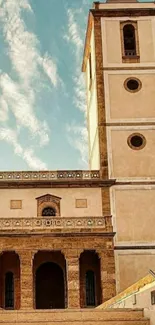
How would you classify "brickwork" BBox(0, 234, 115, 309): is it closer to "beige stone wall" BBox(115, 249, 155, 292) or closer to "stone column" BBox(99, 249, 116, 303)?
"stone column" BBox(99, 249, 116, 303)

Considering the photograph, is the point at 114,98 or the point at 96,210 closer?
the point at 96,210

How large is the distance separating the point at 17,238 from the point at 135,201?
7275 millimetres

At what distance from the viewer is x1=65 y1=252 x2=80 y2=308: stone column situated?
90.7ft

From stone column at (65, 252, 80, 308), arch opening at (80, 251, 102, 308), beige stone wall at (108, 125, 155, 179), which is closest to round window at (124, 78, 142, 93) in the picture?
beige stone wall at (108, 125, 155, 179)

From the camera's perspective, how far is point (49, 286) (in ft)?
104

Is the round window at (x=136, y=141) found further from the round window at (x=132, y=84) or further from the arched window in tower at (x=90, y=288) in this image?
the arched window in tower at (x=90, y=288)

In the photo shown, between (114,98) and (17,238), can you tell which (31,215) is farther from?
(114,98)

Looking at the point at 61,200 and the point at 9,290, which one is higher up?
the point at 61,200

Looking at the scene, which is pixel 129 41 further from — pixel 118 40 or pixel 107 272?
pixel 107 272

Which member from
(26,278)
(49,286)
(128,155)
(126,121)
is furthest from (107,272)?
(126,121)

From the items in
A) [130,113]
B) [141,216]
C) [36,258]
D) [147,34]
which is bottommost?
[36,258]

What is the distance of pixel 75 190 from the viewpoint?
107ft

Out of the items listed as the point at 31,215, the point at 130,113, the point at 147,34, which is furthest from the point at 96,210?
the point at 147,34

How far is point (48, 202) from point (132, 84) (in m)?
9.25
